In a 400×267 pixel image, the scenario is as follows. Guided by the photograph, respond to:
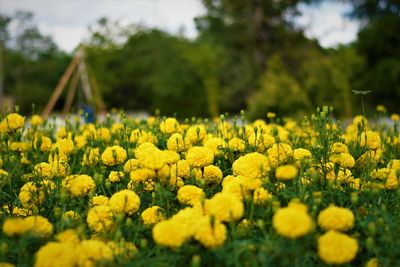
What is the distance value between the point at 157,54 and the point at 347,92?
19.9 meters

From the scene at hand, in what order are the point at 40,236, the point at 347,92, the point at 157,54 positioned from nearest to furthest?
the point at 40,236 < the point at 347,92 < the point at 157,54

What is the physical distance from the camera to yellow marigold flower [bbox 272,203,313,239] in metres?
1.26

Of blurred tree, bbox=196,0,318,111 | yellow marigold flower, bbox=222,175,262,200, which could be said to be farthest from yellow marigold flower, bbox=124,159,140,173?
blurred tree, bbox=196,0,318,111

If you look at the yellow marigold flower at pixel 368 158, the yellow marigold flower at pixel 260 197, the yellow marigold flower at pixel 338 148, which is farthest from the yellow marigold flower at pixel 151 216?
the yellow marigold flower at pixel 368 158

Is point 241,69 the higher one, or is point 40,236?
point 241,69

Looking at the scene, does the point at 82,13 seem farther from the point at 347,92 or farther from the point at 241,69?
the point at 347,92

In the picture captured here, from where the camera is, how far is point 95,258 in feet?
4.44

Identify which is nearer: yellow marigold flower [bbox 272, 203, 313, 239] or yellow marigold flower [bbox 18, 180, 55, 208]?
yellow marigold flower [bbox 272, 203, 313, 239]

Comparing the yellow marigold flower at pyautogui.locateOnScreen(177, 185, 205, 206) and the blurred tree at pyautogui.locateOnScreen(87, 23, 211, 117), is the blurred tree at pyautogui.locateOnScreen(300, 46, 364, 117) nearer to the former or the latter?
the yellow marigold flower at pyautogui.locateOnScreen(177, 185, 205, 206)

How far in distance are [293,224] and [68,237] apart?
0.70m

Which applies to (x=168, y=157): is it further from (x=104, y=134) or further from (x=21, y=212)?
(x=104, y=134)

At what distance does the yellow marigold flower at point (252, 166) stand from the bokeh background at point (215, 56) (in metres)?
11.0

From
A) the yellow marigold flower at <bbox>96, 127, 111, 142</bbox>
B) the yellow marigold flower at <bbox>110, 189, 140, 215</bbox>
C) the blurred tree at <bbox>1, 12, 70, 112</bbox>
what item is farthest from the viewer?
the blurred tree at <bbox>1, 12, 70, 112</bbox>

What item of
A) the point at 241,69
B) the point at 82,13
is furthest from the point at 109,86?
the point at 241,69
